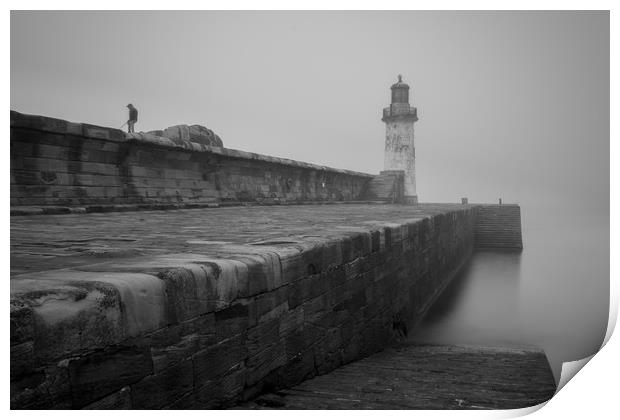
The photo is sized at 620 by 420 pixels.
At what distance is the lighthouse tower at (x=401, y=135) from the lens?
32.2 meters

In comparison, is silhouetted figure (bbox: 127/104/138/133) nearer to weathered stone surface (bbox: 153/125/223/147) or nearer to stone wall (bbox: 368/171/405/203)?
weathered stone surface (bbox: 153/125/223/147)

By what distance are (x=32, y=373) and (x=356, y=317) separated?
3.02 metres

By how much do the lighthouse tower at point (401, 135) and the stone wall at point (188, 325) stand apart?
2859cm

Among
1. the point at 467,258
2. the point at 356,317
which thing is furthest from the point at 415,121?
the point at 356,317

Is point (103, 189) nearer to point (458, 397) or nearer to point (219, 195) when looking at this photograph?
point (219, 195)

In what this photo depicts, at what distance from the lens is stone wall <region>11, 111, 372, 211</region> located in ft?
22.5

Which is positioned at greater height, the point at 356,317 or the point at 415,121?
the point at 415,121

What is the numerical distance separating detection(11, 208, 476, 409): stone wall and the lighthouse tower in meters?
28.6

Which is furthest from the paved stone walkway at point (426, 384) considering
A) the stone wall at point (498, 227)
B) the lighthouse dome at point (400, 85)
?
the lighthouse dome at point (400, 85)

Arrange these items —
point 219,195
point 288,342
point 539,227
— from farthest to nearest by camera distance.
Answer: point 539,227 < point 219,195 < point 288,342

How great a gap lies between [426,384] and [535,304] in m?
8.21

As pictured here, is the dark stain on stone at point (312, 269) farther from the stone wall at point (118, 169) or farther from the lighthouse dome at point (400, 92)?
the lighthouse dome at point (400, 92)

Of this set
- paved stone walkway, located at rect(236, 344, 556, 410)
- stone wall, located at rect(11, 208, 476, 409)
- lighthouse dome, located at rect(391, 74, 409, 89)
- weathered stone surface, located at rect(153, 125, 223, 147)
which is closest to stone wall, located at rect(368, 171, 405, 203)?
weathered stone surface, located at rect(153, 125, 223, 147)

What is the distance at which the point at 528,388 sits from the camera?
3.55 meters
